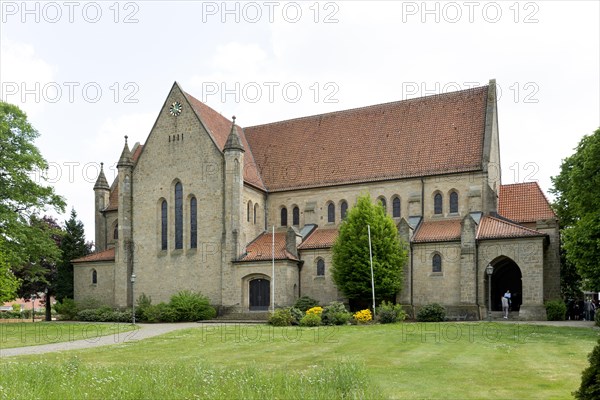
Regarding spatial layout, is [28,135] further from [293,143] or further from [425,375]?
[425,375]

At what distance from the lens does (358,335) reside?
28609 mm

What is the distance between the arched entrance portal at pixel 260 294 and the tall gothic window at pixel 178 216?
7340 mm

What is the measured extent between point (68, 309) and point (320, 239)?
68.3 feet

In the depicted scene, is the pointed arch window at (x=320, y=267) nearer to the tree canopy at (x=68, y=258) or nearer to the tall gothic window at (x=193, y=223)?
the tall gothic window at (x=193, y=223)

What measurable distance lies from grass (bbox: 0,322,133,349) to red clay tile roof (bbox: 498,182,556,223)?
28.2m

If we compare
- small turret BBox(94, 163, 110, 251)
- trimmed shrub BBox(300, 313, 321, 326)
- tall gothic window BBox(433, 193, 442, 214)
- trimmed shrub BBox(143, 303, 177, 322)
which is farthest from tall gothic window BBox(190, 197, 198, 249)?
tall gothic window BBox(433, 193, 442, 214)

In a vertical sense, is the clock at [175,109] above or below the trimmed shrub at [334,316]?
above

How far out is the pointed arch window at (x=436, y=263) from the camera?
42844mm

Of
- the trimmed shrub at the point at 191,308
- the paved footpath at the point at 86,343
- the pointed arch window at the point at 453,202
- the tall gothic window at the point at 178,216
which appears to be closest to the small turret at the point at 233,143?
the tall gothic window at the point at 178,216

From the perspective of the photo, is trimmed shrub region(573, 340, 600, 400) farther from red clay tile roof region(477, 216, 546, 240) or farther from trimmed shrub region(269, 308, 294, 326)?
red clay tile roof region(477, 216, 546, 240)

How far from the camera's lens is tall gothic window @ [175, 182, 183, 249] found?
49.4m

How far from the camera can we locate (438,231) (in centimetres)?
4384

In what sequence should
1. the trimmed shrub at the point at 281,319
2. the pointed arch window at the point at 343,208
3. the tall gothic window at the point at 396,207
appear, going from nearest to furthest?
the trimmed shrub at the point at 281,319
the tall gothic window at the point at 396,207
the pointed arch window at the point at 343,208

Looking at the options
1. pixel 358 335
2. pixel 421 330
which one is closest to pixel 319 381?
pixel 358 335
